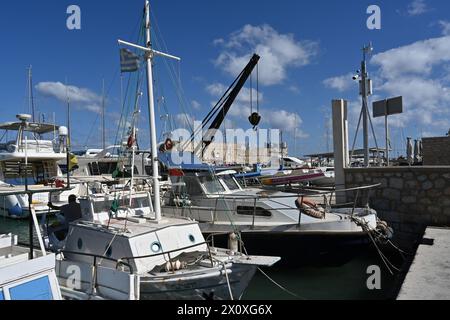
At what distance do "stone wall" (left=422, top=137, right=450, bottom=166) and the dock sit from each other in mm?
11274

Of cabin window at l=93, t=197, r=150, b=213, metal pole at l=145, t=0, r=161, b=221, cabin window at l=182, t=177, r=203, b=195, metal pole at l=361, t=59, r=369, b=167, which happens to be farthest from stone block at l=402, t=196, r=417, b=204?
cabin window at l=93, t=197, r=150, b=213

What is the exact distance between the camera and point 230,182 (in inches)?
450

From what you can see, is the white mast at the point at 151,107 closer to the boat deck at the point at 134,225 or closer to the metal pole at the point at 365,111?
the boat deck at the point at 134,225

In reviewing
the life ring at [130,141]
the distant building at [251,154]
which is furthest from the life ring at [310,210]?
the distant building at [251,154]

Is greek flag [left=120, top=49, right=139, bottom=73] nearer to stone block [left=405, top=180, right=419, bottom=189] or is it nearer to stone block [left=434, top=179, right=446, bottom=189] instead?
stone block [left=405, top=180, right=419, bottom=189]

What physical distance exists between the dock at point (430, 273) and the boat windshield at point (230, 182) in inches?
207

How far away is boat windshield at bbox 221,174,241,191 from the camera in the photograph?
1128 cm

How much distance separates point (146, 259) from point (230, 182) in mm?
4933

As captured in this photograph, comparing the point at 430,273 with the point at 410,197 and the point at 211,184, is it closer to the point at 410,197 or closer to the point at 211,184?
the point at 410,197

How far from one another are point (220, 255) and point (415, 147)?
1036 inches

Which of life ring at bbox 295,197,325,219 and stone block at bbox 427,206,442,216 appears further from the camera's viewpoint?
stone block at bbox 427,206,442,216

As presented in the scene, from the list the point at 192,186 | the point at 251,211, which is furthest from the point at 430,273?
the point at 192,186

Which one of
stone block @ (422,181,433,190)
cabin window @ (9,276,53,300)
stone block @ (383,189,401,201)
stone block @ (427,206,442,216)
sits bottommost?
cabin window @ (9,276,53,300)
